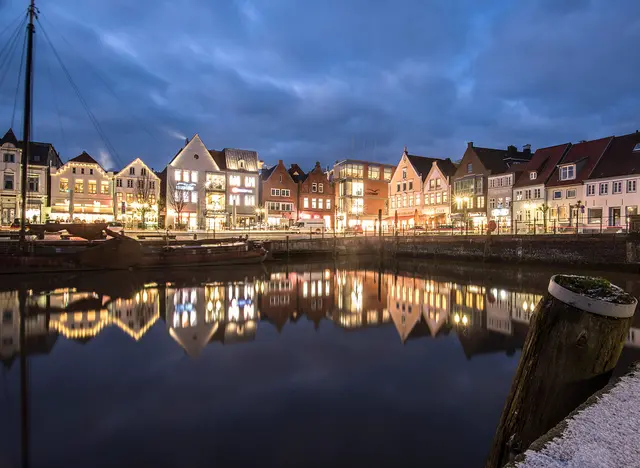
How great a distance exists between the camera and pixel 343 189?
72188 mm

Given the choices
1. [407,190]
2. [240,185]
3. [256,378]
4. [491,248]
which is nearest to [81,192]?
[240,185]

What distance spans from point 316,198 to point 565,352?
66874 mm

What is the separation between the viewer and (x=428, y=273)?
1332 inches

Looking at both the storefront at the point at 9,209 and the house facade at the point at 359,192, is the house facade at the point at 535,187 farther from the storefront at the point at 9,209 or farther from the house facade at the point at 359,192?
the storefront at the point at 9,209

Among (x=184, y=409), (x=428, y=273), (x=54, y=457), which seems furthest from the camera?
(x=428, y=273)

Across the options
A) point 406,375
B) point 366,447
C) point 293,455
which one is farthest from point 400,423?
point 406,375

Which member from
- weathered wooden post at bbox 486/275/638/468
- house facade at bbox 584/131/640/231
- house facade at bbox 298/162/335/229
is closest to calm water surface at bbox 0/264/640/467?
weathered wooden post at bbox 486/275/638/468

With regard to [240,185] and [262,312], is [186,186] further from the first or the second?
[262,312]

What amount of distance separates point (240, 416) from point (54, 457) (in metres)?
2.98

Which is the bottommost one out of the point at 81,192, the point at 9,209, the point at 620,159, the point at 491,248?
the point at 491,248

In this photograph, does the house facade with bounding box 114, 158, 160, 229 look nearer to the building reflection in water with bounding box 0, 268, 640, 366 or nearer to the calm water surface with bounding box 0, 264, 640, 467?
the building reflection in water with bounding box 0, 268, 640, 366

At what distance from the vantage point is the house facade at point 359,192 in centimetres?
7194

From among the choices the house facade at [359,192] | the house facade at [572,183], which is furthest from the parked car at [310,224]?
the house facade at [572,183]

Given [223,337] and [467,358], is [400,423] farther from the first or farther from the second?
[223,337]
